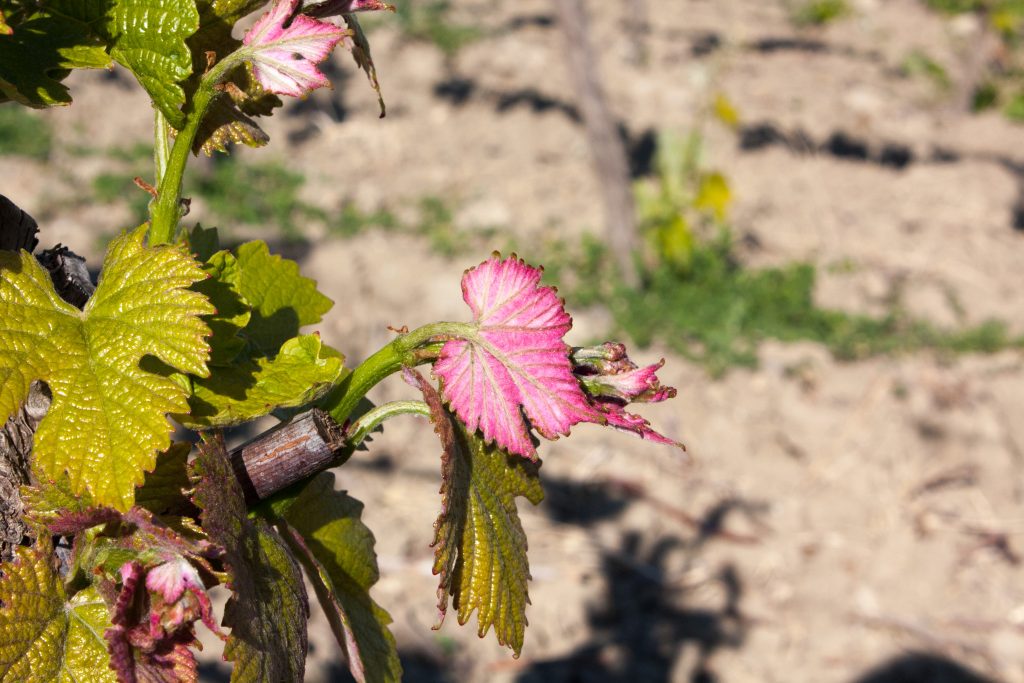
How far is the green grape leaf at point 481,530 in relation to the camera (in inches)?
29.2

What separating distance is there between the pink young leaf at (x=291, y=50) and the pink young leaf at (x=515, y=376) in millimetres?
207

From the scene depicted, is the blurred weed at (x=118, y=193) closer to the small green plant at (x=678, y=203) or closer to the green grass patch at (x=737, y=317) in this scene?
the green grass patch at (x=737, y=317)

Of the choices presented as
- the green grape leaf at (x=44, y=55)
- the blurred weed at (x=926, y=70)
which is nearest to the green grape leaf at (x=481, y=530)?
the green grape leaf at (x=44, y=55)

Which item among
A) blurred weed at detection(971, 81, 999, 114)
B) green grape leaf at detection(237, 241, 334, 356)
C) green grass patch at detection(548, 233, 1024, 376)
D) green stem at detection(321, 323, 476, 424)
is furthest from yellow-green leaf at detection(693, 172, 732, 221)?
green stem at detection(321, 323, 476, 424)

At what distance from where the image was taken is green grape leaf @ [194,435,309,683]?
68 centimetres

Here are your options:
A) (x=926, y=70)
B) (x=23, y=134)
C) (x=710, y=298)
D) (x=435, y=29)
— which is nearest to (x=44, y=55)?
(x=710, y=298)

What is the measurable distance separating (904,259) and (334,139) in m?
3.45

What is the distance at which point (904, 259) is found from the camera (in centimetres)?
558

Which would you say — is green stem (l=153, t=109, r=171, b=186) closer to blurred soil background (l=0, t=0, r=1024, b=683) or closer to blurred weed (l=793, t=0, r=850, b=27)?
blurred soil background (l=0, t=0, r=1024, b=683)

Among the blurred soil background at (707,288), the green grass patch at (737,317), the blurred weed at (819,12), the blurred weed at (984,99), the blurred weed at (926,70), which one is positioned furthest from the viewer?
the blurred weed at (819,12)

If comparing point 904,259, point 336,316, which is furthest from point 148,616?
point 904,259

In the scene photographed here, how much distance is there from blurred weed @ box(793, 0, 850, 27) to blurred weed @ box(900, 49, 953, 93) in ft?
2.32

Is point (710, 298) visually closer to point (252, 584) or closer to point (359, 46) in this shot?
point (359, 46)

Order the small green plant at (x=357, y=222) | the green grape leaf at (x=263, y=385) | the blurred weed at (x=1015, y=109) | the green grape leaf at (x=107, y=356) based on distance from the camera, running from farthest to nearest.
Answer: the blurred weed at (x=1015, y=109), the small green plant at (x=357, y=222), the green grape leaf at (x=263, y=385), the green grape leaf at (x=107, y=356)
